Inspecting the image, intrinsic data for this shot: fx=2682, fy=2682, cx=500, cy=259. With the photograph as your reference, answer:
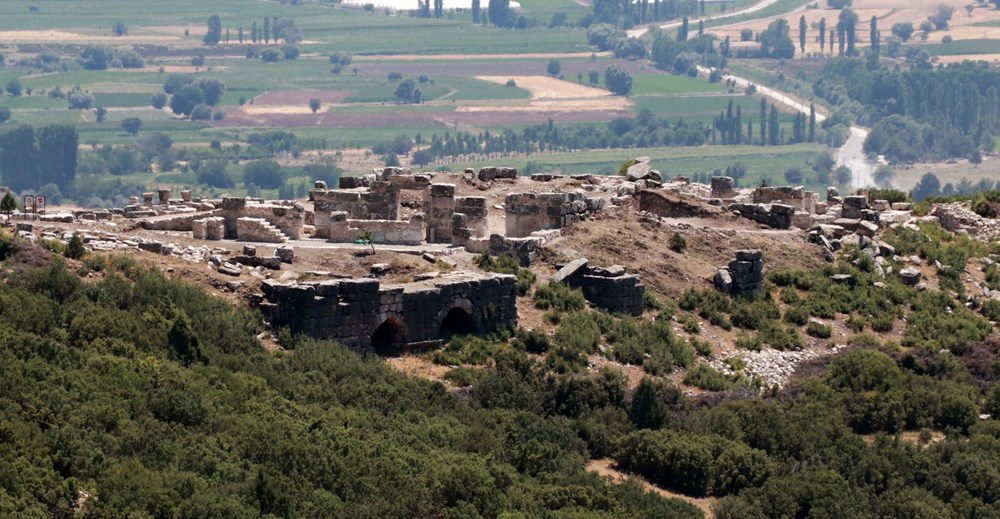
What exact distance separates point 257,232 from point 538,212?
592 centimetres

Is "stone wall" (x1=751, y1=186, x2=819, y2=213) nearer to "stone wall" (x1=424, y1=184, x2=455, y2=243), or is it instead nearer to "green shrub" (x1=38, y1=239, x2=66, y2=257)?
"stone wall" (x1=424, y1=184, x2=455, y2=243)

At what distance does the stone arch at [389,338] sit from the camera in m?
→ 44.8

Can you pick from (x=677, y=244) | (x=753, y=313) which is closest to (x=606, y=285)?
(x=753, y=313)

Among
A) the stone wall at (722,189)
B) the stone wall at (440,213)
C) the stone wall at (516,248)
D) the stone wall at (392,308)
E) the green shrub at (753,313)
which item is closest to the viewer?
the stone wall at (392,308)

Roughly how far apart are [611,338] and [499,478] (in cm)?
781

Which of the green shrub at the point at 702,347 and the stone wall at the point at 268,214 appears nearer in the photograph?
the green shrub at the point at 702,347

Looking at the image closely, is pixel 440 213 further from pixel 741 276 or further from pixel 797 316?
pixel 797 316

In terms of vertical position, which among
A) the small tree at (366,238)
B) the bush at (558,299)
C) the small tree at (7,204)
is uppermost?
the small tree at (7,204)

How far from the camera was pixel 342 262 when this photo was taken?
46.9m

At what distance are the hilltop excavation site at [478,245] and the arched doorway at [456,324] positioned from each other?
4cm

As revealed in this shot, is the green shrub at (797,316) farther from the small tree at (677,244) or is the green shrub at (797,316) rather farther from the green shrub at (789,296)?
the small tree at (677,244)

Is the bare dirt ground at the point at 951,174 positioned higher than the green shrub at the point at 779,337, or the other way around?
the green shrub at the point at 779,337

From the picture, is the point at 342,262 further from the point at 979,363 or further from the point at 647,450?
the point at 979,363

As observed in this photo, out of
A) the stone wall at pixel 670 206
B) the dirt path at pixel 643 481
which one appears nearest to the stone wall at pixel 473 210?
the stone wall at pixel 670 206
